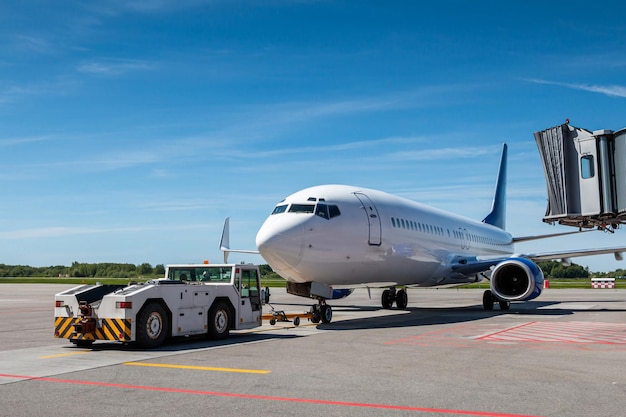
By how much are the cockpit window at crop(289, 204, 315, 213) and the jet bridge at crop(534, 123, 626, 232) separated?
8.58 metres

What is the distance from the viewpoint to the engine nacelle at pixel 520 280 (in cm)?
2244

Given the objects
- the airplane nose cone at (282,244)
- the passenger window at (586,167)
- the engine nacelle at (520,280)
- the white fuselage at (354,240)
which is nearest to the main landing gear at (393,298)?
the white fuselage at (354,240)

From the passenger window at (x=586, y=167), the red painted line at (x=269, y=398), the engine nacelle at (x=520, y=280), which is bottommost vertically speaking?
the red painted line at (x=269, y=398)

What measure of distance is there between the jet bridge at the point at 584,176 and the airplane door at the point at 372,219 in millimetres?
9694

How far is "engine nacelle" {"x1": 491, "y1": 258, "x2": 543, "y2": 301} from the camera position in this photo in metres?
22.4

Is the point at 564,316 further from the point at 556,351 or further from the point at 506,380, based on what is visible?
the point at 506,380

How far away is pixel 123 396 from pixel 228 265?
24.5 ft

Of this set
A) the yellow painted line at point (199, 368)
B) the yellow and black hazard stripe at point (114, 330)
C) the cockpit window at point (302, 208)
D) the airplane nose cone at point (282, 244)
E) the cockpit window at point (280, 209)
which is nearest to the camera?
the yellow painted line at point (199, 368)

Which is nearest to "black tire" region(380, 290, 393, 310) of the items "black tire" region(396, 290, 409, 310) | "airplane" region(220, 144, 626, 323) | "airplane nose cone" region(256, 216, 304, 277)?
"airplane" region(220, 144, 626, 323)

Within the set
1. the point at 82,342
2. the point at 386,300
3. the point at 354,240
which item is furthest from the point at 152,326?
the point at 386,300

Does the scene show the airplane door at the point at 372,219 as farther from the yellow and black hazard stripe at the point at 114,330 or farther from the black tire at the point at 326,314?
the yellow and black hazard stripe at the point at 114,330

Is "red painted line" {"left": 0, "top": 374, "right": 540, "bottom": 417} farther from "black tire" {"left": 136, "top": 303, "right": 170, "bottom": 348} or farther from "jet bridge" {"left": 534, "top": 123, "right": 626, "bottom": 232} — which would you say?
"jet bridge" {"left": 534, "top": 123, "right": 626, "bottom": 232}

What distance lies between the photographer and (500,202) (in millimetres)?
40562

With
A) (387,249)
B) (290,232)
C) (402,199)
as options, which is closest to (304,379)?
(290,232)
